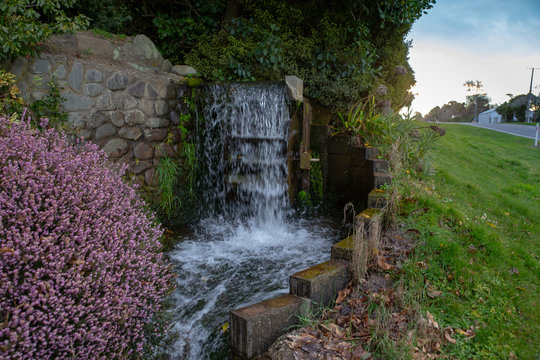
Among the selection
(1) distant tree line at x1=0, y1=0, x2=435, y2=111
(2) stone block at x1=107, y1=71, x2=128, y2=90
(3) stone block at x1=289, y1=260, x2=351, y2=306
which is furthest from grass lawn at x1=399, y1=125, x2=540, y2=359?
(2) stone block at x1=107, y1=71, x2=128, y2=90

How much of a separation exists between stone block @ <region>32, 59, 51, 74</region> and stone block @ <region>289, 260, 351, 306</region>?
3844 millimetres

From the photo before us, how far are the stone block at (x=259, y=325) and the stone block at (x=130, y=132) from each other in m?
3.52

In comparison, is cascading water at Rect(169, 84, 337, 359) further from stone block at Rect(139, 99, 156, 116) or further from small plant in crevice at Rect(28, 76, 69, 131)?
small plant in crevice at Rect(28, 76, 69, 131)

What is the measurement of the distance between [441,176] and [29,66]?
644 centimetres

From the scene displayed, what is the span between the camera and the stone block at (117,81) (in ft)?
15.2

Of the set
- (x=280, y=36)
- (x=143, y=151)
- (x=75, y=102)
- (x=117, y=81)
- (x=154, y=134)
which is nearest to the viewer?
(x=75, y=102)

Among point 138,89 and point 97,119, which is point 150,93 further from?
point 97,119

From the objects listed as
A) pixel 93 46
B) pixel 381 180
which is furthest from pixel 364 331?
pixel 93 46

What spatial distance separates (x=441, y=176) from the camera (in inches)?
240

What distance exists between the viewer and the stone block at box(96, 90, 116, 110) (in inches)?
179

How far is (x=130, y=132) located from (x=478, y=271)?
4.57 metres

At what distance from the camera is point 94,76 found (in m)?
4.46

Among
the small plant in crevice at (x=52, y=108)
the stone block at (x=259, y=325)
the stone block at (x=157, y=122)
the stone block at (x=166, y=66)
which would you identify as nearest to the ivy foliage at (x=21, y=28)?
the small plant in crevice at (x=52, y=108)

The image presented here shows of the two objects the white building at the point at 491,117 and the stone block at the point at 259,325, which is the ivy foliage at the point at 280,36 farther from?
the white building at the point at 491,117
